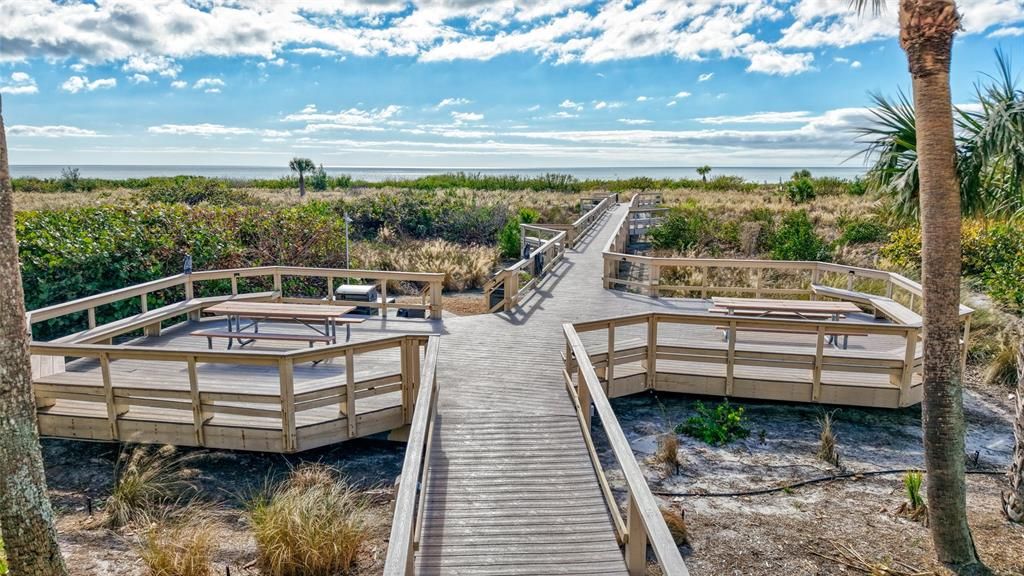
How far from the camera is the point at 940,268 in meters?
4.85

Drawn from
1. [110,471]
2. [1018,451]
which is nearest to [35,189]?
[110,471]

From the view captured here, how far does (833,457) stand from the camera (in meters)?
7.03

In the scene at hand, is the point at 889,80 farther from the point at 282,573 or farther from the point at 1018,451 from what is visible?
the point at 282,573

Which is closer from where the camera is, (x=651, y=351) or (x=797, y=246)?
(x=651, y=351)

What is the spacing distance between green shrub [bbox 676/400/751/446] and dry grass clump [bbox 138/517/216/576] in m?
5.20

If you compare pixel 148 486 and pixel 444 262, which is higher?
pixel 444 262

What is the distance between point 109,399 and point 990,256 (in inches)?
648

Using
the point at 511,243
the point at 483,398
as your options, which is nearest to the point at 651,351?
the point at 483,398

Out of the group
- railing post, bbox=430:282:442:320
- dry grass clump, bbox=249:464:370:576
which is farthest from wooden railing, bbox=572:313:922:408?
railing post, bbox=430:282:442:320

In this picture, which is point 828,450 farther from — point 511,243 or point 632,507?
point 511,243

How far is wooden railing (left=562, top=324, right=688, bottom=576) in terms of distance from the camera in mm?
3234

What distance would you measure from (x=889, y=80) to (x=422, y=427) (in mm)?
5375

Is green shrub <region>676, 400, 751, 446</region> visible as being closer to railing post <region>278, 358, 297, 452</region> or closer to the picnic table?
the picnic table

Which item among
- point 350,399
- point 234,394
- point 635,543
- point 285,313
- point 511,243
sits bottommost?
point 635,543
